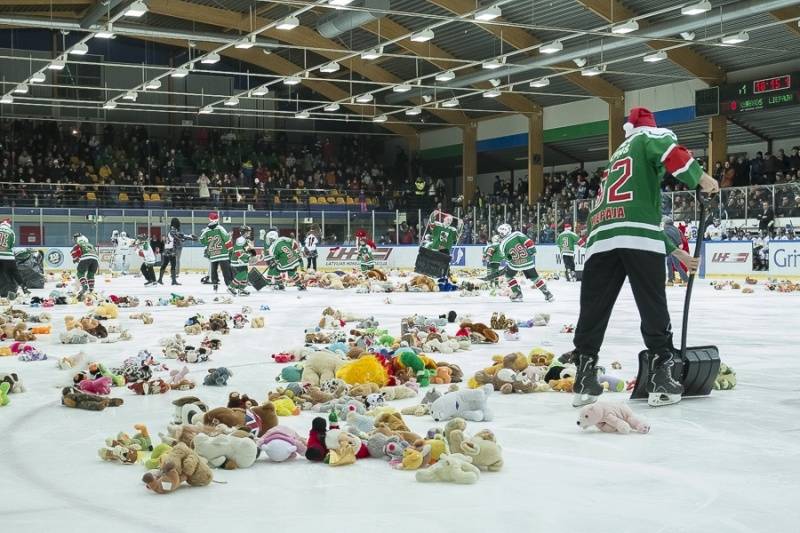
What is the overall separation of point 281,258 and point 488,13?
7.15 metres

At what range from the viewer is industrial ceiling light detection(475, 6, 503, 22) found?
70.4 feet

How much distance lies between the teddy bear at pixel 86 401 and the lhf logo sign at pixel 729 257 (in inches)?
874

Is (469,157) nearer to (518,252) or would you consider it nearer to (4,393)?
(518,252)

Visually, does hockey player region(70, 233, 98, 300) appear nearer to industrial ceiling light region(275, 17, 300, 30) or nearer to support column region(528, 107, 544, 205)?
industrial ceiling light region(275, 17, 300, 30)

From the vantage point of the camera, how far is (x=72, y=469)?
4062 mm

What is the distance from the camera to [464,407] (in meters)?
5.14

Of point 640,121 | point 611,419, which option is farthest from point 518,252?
point 611,419

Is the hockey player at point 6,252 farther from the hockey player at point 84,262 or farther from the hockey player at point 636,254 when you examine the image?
the hockey player at point 636,254

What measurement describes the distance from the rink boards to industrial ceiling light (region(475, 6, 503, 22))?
8356 mm

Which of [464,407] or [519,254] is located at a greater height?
[519,254]

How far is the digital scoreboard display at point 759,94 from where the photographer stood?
29047 millimetres

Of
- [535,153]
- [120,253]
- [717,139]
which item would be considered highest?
[535,153]

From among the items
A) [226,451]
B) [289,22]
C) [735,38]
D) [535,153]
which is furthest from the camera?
[535,153]

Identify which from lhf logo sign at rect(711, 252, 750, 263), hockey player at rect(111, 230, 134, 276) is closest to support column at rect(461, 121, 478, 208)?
hockey player at rect(111, 230, 134, 276)
